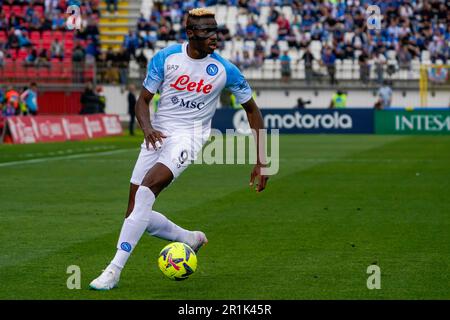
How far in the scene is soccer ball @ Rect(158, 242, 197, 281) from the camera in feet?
31.1

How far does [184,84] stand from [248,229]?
4077 millimetres

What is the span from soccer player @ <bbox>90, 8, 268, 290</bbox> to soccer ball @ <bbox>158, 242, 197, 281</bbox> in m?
0.33

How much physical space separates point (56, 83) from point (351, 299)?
3804cm

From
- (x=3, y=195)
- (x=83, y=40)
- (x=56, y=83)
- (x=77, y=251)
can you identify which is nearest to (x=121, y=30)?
(x=83, y=40)

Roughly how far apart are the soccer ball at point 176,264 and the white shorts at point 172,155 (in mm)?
665

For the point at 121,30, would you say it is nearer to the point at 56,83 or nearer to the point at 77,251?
the point at 56,83

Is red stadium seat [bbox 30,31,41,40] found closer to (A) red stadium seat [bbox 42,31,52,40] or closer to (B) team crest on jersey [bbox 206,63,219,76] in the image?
(A) red stadium seat [bbox 42,31,52,40]

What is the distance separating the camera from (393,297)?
342 inches

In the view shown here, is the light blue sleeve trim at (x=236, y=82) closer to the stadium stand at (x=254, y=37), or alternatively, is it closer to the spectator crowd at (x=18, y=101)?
the spectator crowd at (x=18, y=101)

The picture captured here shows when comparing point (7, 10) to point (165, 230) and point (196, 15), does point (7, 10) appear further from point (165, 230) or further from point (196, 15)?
point (196, 15)

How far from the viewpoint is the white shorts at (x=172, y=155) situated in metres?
9.64

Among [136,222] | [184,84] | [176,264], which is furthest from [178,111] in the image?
[176,264]

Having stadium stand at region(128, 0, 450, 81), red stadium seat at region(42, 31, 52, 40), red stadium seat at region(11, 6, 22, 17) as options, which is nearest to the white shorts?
stadium stand at region(128, 0, 450, 81)

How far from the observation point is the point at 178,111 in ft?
32.8
